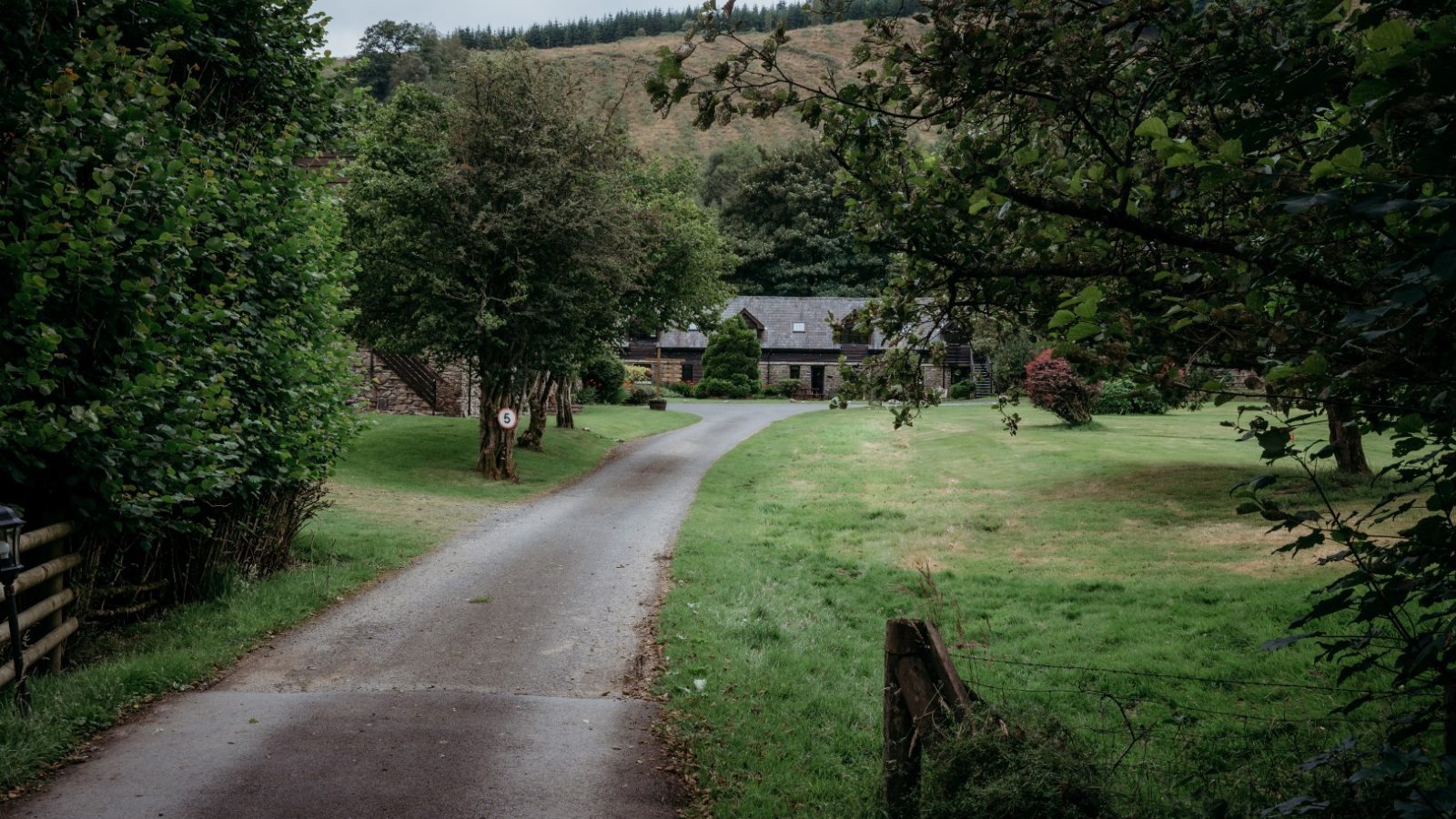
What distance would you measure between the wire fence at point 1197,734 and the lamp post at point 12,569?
624cm

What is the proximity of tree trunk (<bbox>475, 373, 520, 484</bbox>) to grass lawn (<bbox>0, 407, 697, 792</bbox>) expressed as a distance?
1.89 ft

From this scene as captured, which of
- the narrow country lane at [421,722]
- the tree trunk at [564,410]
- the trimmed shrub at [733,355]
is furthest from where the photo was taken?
the trimmed shrub at [733,355]

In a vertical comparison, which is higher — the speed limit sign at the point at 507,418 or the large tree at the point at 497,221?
the large tree at the point at 497,221

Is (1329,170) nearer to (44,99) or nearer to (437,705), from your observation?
(437,705)

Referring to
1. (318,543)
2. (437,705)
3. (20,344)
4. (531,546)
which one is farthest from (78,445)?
(531,546)

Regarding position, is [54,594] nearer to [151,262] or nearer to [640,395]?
[151,262]

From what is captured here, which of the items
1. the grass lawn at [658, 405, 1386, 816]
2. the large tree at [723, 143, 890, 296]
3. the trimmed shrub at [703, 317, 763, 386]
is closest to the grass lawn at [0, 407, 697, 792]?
the grass lawn at [658, 405, 1386, 816]

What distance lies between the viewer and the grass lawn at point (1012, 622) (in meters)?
6.43

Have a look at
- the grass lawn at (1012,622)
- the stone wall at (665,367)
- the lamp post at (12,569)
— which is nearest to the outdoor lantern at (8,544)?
the lamp post at (12,569)

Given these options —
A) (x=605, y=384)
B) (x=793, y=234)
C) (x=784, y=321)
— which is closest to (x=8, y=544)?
(x=605, y=384)

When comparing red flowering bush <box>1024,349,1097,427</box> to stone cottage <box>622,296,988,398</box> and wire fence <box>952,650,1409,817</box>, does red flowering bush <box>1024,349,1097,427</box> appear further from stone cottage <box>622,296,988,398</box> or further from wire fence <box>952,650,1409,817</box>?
stone cottage <box>622,296,988,398</box>

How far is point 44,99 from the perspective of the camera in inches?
269

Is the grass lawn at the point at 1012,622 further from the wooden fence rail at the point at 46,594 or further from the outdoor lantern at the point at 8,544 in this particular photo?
the wooden fence rail at the point at 46,594

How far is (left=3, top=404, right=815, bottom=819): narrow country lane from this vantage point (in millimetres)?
5773
